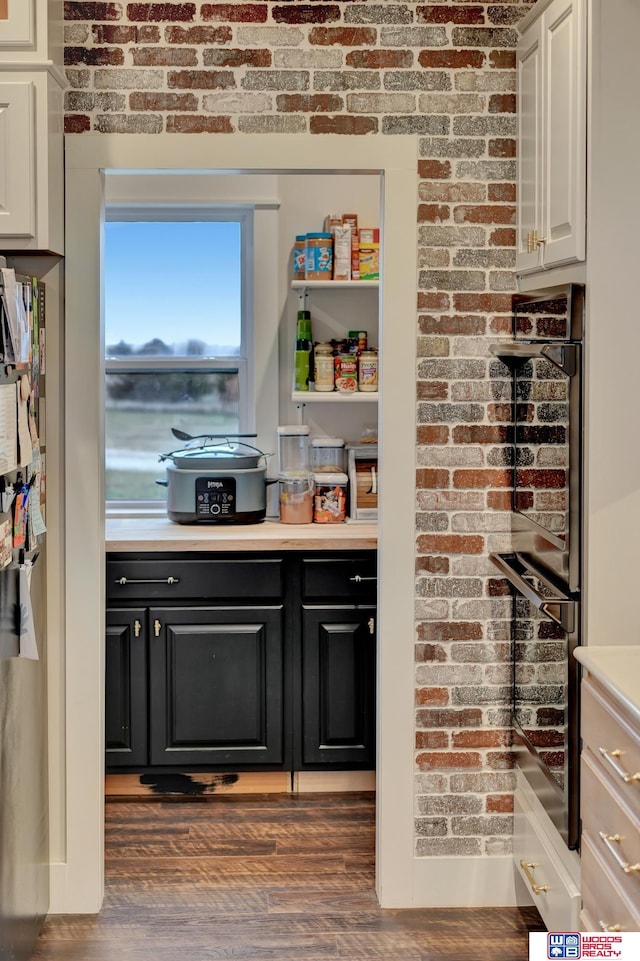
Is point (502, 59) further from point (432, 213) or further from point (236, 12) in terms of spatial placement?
point (236, 12)

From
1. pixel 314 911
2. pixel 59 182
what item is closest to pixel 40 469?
pixel 59 182

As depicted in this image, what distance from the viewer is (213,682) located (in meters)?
3.73

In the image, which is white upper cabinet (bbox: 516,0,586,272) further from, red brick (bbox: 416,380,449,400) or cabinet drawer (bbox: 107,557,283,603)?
cabinet drawer (bbox: 107,557,283,603)

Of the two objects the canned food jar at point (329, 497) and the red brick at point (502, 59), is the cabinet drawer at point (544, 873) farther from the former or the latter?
the red brick at point (502, 59)

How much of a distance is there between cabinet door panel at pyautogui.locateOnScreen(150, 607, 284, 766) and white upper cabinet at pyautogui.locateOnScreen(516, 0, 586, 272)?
1.64 m

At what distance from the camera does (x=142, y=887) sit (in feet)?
10.3

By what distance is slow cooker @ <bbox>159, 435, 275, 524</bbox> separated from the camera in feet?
12.9

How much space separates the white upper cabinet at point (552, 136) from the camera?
2.33 metres

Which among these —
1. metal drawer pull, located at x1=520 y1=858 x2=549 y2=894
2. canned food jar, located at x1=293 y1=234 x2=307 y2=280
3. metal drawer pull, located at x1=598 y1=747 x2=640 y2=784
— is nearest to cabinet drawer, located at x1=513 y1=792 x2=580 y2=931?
metal drawer pull, located at x1=520 y1=858 x2=549 y2=894

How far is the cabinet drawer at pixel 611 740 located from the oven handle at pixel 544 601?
0.61 feet

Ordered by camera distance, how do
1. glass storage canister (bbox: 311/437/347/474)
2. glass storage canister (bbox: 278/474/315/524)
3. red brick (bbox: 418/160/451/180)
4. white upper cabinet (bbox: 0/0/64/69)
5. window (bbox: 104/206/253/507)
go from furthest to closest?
window (bbox: 104/206/253/507) < glass storage canister (bbox: 311/437/347/474) < glass storage canister (bbox: 278/474/315/524) < red brick (bbox: 418/160/451/180) < white upper cabinet (bbox: 0/0/64/69)

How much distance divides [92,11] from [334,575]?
197 cm

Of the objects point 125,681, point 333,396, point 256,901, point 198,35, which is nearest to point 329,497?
point 333,396

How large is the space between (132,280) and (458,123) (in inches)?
71.8
